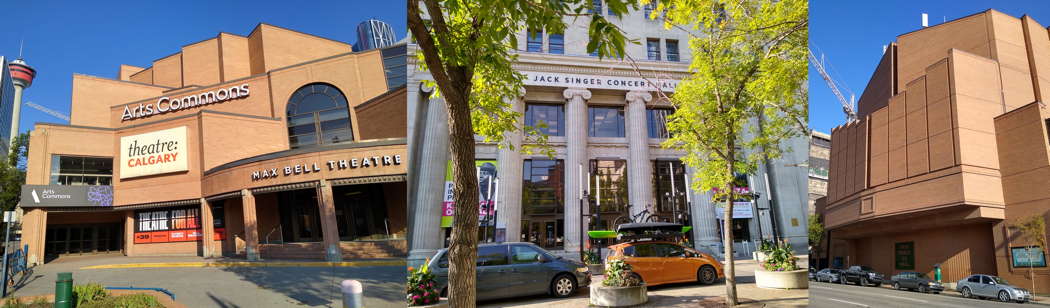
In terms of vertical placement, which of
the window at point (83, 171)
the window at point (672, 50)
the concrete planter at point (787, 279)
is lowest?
the concrete planter at point (787, 279)

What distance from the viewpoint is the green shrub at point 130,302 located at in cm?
487

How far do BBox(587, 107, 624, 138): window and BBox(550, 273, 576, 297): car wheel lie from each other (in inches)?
155

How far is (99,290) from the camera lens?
530 cm

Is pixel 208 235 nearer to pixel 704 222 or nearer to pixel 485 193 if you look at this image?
pixel 485 193

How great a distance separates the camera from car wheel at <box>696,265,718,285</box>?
8.98m

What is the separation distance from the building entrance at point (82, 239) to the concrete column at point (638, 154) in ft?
21.4

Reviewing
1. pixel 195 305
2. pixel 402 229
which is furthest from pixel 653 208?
pixel 195 305

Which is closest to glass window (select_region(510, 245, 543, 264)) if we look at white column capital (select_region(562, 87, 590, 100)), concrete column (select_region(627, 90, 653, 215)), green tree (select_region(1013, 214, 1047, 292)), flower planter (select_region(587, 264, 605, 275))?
flower planter (select_region(587, 264, 605, 275))

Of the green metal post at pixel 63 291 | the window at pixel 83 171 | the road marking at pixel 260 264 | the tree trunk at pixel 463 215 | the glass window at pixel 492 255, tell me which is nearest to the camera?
the tree trunk at pixel 463 215

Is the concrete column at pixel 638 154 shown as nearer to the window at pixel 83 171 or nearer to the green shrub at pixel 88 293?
the green shrub at pixel 88 293

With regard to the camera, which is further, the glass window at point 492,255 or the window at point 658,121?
the glass window at point 492,255

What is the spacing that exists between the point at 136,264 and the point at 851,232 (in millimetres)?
6845

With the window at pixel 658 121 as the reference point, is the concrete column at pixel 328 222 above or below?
below

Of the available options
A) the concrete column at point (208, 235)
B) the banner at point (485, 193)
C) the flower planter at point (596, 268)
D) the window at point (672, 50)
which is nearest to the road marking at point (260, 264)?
the concrete column at point (208, 235)
